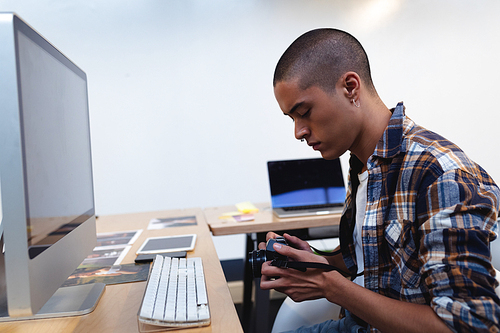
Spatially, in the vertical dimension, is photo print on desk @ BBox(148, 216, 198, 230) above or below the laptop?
below

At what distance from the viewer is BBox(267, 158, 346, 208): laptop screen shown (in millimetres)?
1973

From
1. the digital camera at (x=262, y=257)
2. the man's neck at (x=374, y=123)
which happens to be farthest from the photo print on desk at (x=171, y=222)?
the man's neck at (x=374, y=123)

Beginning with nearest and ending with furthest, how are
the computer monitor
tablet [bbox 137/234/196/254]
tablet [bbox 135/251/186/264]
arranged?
the computer monitor, tablet [bbox 135/251/186/264], tablet [bbox 137/234/196/254]

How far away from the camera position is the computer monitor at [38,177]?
53 cm

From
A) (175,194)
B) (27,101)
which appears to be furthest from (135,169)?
(27,101)

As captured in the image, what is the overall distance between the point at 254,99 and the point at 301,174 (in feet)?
3.36

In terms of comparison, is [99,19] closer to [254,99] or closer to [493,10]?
[254,99]

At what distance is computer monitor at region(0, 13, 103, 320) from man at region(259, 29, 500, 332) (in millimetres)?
424

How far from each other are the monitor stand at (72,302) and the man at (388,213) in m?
0.37

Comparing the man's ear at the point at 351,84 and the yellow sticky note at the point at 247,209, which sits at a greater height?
the man's ear at the point at 351,84

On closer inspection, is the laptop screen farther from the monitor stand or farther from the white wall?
the monitor stand

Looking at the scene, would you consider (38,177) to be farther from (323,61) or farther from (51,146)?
(323,61)

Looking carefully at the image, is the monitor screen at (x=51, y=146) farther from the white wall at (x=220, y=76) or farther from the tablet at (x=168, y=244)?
the white wall at (x=220, y=76)

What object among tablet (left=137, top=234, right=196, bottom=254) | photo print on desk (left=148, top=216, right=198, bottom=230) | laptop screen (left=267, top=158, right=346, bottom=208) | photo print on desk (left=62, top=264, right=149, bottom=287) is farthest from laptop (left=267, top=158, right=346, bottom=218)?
photo print on desk (left=62, top=264, right=149, bottom=287)
